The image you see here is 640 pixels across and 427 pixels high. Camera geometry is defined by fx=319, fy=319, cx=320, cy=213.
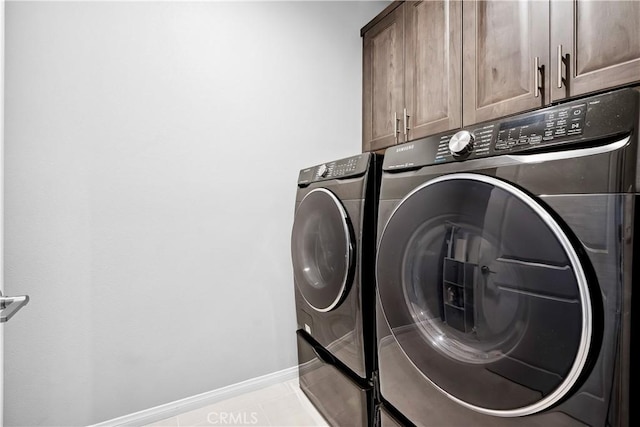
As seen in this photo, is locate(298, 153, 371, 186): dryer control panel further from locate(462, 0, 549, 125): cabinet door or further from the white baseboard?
the white baseboard

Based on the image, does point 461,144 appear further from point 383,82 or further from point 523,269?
point 383,82

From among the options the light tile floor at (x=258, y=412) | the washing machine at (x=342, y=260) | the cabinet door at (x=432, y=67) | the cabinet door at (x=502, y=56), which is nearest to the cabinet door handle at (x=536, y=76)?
the cabinet door at (x=502, y=56)

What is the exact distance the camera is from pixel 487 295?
0.80 meters

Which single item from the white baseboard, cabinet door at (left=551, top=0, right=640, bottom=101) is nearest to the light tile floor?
the white baseboard

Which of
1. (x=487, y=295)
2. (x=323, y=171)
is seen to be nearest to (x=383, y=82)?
(x=323, y=171)

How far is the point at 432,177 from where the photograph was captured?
0.98 metres

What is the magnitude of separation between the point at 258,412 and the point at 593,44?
212cm

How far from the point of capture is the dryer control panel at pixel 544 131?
0.64 m

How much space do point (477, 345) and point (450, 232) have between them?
0.99ft

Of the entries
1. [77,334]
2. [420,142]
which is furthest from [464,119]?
[77,334]

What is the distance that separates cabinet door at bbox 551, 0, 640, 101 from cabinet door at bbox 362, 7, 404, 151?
0.80m

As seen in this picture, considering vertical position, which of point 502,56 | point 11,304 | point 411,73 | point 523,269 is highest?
point 411,73

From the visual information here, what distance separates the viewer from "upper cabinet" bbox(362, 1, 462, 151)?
155 centimetres

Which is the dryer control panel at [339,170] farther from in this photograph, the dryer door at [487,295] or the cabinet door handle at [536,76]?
the cabinet door handle at [536,76]
